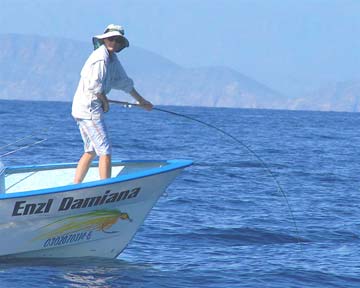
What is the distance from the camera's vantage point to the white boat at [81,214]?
1273 cm

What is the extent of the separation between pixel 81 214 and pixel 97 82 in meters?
1.67

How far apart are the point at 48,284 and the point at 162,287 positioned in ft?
4.31

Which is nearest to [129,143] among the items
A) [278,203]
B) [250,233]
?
[278,203]

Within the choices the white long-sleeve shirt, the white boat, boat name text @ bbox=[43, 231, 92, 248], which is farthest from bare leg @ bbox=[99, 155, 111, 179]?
boat name text @ bbox=[43, 231, 92, 248]

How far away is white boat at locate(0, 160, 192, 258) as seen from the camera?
12.7m

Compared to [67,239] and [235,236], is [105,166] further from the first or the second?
[235,236]

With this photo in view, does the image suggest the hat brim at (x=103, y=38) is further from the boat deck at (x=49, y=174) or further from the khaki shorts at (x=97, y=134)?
the boat deck at (x=49, y=174)

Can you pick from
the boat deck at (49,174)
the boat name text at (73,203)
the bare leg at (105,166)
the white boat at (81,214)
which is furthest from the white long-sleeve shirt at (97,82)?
the boat deck at (49,174)

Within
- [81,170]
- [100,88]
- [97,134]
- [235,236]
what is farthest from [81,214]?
[235,236]

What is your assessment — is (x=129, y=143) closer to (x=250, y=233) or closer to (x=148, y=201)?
(x=250, y=233)

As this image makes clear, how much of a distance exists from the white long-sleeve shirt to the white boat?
863 millimetres

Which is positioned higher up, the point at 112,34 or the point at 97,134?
the point at 112,34

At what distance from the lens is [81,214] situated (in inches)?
516

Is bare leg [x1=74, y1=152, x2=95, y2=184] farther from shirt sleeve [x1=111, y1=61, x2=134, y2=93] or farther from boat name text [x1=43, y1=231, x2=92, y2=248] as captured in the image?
shirt sleeve [x1=111, y1=61, x2=134, y2=93]
